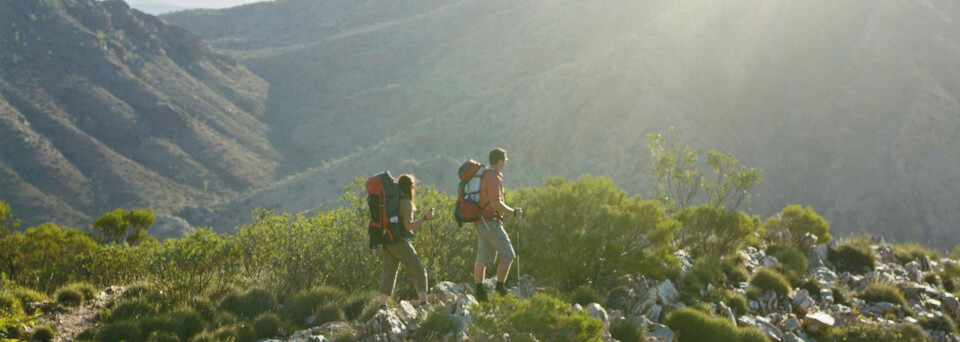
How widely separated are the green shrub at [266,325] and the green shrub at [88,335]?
1874 millimetres

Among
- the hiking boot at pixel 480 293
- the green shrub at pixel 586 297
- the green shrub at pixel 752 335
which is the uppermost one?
the hiking boot at pixel 480 293

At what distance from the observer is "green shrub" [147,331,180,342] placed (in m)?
7.44

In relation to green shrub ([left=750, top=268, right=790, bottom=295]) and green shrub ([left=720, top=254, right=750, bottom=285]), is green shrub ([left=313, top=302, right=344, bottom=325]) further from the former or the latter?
green shrub ([left=750, top=268, right=790, bottom=295])

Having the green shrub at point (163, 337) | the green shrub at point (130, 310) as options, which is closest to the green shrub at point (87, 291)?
the green shrub at point (130, 310)

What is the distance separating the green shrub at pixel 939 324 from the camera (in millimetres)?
11641

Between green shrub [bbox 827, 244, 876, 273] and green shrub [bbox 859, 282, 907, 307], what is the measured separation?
6.99 feet

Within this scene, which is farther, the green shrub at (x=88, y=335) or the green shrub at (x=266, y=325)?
the green shrub at (x=266, y=325)

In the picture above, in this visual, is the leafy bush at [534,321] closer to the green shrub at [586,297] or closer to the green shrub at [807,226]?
the green shrub at [586,297]

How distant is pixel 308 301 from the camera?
8.81 meters

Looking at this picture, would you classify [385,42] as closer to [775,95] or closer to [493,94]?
[493,94]

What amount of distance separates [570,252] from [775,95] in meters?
42.1

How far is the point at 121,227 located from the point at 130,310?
48.8 feet

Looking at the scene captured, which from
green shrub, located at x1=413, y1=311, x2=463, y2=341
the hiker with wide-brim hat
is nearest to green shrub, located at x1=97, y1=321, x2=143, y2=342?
the hiker with wide-brim hat

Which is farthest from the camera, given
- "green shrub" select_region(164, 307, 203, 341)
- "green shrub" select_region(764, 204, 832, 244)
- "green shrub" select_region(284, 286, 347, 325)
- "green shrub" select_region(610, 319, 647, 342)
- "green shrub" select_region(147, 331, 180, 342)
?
"green shrub" select_region(764, 204, 832, 244)
